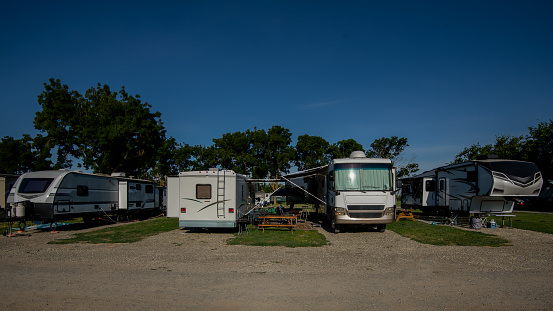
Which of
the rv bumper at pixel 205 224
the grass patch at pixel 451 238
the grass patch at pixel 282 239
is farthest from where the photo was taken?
the rv bumper at pixel 205 224

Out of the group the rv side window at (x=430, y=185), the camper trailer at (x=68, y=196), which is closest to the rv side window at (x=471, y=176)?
the rv side window at (x=430, y=185)

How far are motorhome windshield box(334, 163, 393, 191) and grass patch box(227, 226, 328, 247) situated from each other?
220 centimetres

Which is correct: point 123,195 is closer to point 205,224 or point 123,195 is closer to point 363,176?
point 205,224

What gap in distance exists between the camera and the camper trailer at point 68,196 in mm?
14852

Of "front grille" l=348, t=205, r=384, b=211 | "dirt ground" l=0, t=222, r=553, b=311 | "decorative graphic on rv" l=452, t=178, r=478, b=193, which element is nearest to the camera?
"dirt ground" l=0, t=222, r=553, b=311

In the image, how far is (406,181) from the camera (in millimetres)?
25297

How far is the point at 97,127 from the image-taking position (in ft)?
102

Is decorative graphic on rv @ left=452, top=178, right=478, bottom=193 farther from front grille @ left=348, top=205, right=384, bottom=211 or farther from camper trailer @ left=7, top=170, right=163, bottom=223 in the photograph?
camper trailer @ left=7, top=170, right=163, bottom=223

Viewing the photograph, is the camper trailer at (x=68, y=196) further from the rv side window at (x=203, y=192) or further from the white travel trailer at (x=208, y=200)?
the rv side window at (x=203, y=192)

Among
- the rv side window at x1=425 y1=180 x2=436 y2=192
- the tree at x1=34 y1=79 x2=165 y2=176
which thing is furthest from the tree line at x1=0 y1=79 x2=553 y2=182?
the rv side window at x1=425 y1=180 x2=436 y2=192

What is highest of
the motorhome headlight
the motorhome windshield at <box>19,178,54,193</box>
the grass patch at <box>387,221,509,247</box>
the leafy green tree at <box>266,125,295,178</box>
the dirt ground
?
the leafy green tree at <box>266,125,295,178</box>

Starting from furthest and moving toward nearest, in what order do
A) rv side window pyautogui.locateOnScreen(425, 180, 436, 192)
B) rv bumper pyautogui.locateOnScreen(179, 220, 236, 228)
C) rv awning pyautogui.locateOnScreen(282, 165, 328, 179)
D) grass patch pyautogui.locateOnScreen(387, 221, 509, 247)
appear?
rv side window pyautogui.locateOnScreen(425, 180, 436, 192), rv awning pyautogui.locateOnScreen(282, 165, 328, 179), rv bumper pyautogui.locateOnScreen(179, 220, 236, 228), grass patch pyautogui.locateOnScreen(387, 221, 509, 247)

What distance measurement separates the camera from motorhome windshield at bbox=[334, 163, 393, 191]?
13367 mm

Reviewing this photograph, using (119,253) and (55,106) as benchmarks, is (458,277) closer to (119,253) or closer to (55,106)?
(119,253)
